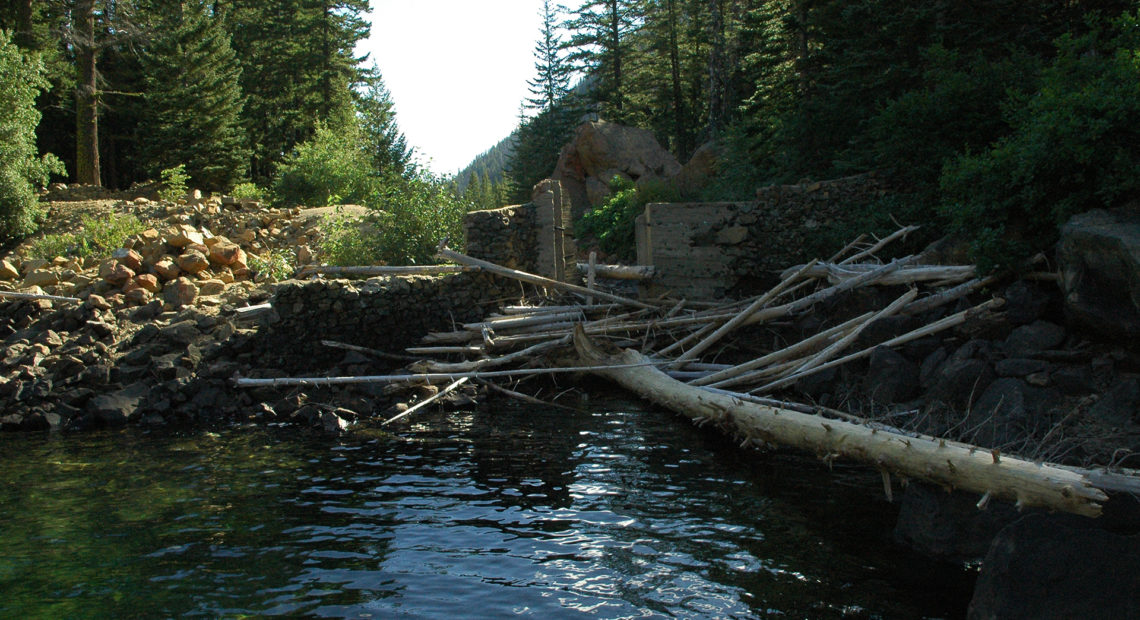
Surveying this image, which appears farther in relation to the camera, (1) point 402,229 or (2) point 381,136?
(2) point 381,136

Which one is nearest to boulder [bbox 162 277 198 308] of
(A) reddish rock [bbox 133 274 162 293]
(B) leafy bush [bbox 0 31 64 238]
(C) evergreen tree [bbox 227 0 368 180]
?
(A) reddish rock [bbox 133 274 162 293]

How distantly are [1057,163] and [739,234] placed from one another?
18.6 feet

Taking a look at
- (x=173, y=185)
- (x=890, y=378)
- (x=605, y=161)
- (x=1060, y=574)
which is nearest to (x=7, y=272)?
(x=173, y=185)

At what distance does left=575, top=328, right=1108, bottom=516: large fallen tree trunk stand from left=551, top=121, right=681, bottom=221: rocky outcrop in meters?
22.3

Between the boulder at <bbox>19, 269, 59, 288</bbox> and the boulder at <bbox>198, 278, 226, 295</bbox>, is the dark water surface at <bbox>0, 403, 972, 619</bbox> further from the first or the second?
the boulder at <bbox>19, 269, 59, 288</bbox>

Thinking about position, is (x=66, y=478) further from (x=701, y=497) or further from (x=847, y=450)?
(x=847, y=450)

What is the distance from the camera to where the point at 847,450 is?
7348 mm

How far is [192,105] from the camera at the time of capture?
29.8 m

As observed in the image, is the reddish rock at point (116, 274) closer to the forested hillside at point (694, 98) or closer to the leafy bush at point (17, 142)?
the forested hillside at point (694, 98)

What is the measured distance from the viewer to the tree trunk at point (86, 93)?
2662 cm

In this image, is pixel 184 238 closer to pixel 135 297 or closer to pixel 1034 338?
pixel 135 297

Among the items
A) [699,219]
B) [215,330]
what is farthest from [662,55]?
[215,330]

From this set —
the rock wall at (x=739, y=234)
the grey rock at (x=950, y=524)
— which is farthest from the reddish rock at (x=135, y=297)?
the grey rock at (x=950, y=524)

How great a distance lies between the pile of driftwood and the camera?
19.6ft
